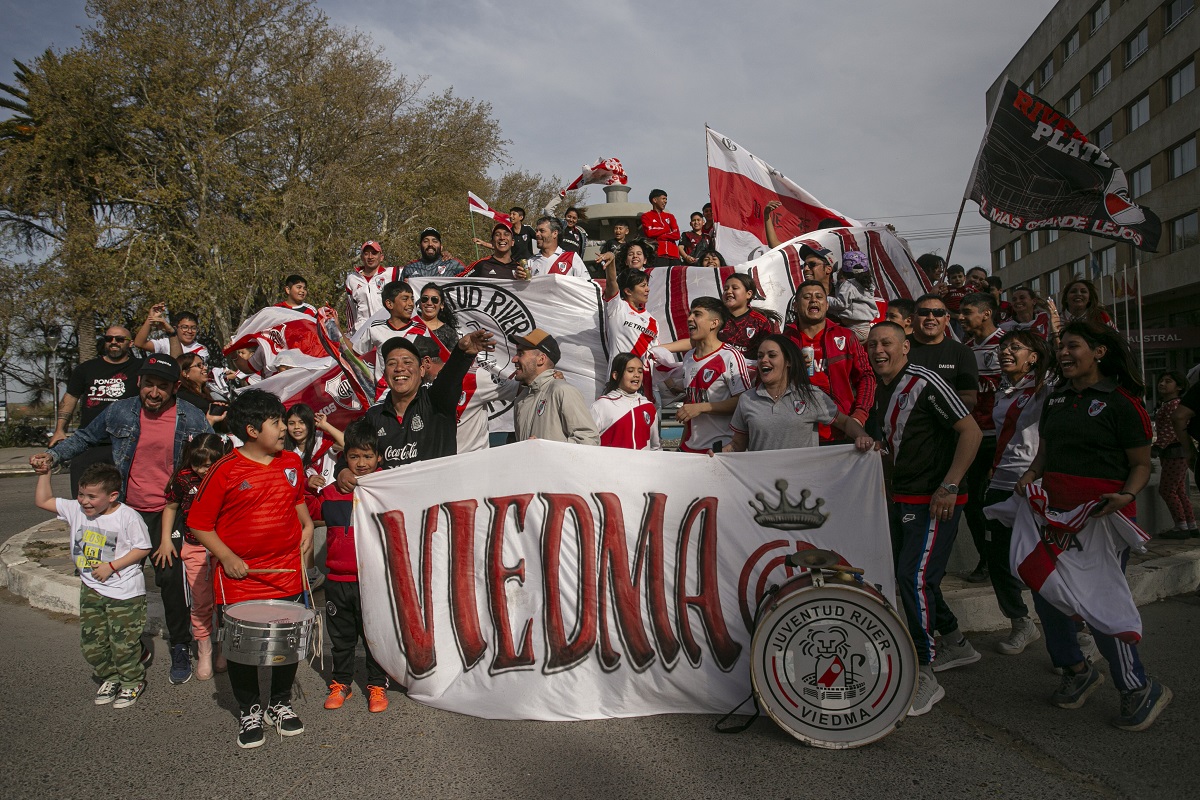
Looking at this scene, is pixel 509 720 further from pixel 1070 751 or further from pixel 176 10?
pixel 176 10

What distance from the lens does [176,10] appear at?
25750 mm

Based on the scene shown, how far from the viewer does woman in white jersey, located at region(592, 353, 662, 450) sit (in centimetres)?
563

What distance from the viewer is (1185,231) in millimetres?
33906

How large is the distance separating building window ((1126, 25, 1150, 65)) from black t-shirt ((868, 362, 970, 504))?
41.1m

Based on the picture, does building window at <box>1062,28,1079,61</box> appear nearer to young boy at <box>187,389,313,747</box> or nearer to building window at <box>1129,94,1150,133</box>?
building window at <box>1129,94,1150,133</box>

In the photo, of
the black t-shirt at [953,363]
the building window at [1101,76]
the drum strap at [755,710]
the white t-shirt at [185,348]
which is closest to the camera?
the drum strap at [755,710]

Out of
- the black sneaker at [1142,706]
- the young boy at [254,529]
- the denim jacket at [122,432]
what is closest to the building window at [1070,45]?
the black sneaker at [1142,706]

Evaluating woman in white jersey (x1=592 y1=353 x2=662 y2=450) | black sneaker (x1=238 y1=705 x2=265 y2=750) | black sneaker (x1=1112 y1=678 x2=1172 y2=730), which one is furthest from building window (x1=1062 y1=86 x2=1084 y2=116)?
black sneaker (x1=238 y1=705 x2=265 y2=750)

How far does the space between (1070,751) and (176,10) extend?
97.7ft

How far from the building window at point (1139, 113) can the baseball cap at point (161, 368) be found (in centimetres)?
4208

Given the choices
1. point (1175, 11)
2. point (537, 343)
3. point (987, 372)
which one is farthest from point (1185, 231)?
point (537, 343)

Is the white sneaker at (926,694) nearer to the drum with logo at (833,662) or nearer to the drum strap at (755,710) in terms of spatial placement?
the drum with logo at (833,662)

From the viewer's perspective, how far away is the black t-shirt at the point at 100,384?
20.2 feet

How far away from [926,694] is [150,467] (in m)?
4.80
